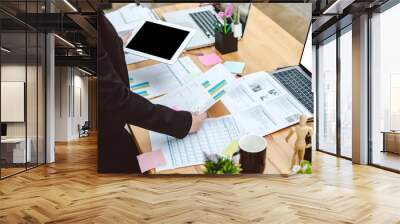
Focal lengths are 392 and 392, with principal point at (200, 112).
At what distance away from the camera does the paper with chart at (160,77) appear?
6465 millimetres

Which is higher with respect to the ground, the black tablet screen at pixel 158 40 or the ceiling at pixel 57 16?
the ceiling at pixel 57 16

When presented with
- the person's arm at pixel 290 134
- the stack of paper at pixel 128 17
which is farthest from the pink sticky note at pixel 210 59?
the person's arm at pixel 290 134

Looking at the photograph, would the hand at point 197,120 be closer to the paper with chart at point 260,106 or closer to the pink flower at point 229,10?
the paper with chart at point 260,106

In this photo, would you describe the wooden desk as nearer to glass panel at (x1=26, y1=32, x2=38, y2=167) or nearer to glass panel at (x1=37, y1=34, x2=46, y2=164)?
glass panel at (x1=26, y1=32, x2=38, y2=167)

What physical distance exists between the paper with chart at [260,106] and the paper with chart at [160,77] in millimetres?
777

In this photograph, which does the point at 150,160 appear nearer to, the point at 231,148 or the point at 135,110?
the point at 135,110

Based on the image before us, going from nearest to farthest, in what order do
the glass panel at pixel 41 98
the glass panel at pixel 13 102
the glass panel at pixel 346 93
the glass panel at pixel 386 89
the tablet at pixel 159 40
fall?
the glass panel at pixel 13 102, the tablet at pixel 159 40, the glass panel at pixel 386 89, the glass panel at pixel 41 98, the glass panel at pixel 346 93

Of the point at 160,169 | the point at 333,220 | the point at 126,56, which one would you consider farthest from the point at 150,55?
the point at 333,220

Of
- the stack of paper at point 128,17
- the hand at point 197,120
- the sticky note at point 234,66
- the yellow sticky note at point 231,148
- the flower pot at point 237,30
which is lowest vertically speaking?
the yellow sticky note at point 231,148

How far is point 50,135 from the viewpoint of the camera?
27.0ft

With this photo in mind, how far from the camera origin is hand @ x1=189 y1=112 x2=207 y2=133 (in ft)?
21.0

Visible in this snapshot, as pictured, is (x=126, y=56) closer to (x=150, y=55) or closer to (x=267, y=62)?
(x=150, y=55)

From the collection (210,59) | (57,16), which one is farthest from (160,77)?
(57,16)

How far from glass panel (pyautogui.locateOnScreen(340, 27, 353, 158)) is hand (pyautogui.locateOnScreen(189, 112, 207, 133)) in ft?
12.9
